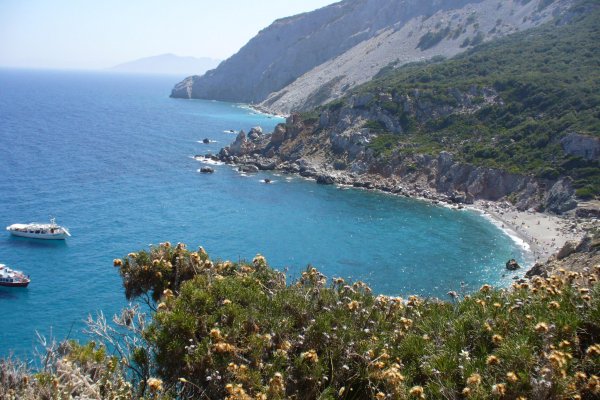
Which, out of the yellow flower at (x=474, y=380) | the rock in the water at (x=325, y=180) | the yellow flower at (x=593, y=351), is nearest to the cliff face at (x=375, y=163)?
the rock in the water at (x=325, y=180)

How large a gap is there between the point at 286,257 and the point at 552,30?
352 feet

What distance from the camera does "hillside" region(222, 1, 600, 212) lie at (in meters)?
71.9

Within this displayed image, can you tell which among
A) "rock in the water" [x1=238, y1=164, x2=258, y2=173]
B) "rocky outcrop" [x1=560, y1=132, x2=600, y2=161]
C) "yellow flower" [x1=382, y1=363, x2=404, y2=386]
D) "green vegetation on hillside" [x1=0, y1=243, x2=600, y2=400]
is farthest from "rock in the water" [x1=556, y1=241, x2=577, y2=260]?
"rock in the water" [x1=238, y1=164, x2=258, y2=173]

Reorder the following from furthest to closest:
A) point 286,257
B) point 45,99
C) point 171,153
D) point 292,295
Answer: point 45,99, point 171,153, point 286,257, point 292,295

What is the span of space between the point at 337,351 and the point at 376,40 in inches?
6923

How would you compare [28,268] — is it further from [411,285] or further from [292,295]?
[292,295]

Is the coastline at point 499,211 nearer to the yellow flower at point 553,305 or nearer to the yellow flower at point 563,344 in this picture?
the yellow flower at point 553,305

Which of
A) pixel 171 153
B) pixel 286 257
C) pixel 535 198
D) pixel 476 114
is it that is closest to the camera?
pixel 286 257

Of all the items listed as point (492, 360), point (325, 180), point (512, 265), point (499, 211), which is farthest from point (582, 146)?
point (492, 360)

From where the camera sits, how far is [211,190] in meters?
76.8

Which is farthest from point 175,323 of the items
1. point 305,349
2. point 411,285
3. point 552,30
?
point 552,30

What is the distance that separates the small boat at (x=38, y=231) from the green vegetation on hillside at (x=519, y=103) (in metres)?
57.6

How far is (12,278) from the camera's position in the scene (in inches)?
1603

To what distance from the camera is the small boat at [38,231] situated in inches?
2009
